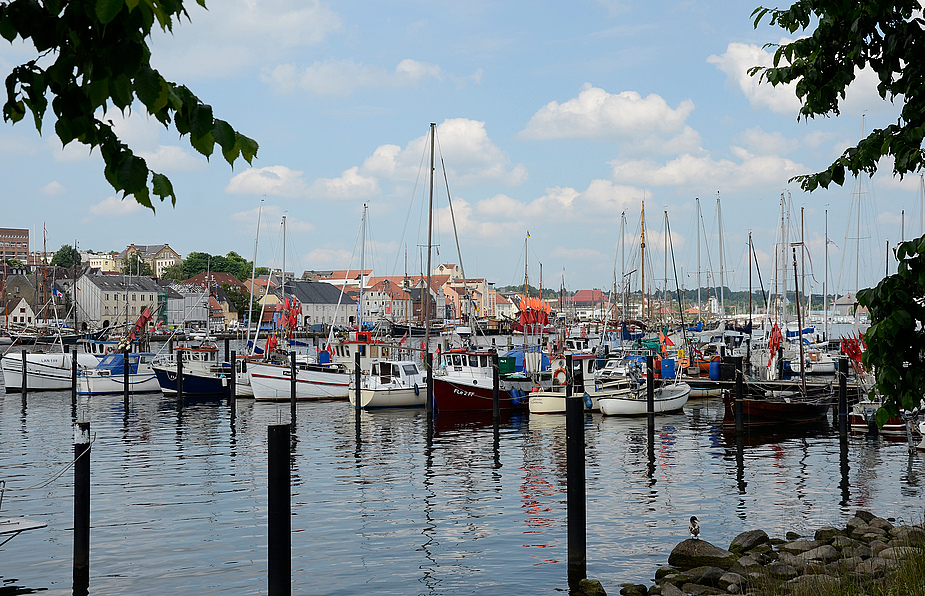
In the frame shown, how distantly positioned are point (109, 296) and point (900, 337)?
537ft

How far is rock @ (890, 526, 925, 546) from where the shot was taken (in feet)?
45.7

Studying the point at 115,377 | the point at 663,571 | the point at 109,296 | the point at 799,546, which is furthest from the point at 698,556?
the point at 109,296

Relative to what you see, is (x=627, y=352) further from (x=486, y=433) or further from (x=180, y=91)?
(x=180, y=91)

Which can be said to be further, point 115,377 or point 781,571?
point 115,377

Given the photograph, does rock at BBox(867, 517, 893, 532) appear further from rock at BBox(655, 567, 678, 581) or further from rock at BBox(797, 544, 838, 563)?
rock at BBox(655, 567, 678, 581)

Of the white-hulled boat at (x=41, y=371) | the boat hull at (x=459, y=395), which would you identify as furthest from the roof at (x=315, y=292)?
the boat hull at (x=459, y=395)

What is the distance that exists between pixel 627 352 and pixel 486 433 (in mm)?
23975

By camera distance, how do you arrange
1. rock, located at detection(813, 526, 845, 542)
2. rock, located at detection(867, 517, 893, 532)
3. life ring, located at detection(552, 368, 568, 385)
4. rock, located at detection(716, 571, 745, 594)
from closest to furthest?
rock, located at detection(716, 571, 745, 594), rock, located at detection(813, 526, 845, 542), rock, located at detection(867, 517, 893, 532), life ring, located at detection(552, 368, 568, 385)

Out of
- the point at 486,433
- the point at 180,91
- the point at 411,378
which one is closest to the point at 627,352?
the point at 411,378

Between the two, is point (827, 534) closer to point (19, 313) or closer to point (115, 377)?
point (115, 377)

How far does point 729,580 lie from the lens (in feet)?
44.1

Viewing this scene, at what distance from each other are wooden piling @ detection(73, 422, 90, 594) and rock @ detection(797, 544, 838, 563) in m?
Answer: 11.7

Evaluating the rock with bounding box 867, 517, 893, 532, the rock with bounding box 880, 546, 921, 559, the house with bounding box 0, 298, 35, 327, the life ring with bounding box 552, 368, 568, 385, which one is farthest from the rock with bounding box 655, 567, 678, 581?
the house with bounding box 0, 298, 35, 327

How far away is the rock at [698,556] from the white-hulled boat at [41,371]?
50.3m
